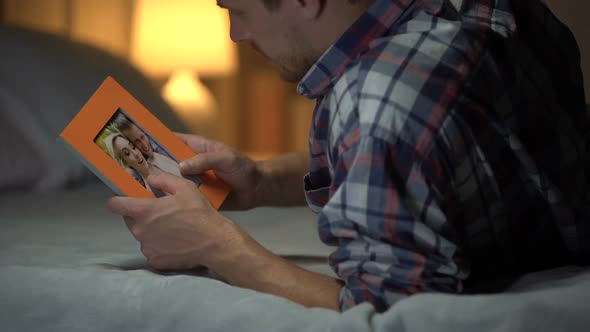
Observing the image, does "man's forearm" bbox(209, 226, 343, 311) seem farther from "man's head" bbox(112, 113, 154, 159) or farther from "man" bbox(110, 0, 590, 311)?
"man's head" bbox(112, 113, 154, 159)

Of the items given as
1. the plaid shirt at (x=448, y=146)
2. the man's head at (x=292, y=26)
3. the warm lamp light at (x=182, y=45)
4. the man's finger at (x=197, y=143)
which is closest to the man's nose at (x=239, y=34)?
the man's head at (x=292, y=26)

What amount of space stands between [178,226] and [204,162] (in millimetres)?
182

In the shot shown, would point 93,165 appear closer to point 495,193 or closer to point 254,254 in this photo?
point 254,254

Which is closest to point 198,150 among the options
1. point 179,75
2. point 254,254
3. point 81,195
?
point 254,254

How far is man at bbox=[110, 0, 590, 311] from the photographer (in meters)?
0.87

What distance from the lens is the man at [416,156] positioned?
866 millimetres

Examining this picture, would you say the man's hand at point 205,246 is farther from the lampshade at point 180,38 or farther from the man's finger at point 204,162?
the lampshade at point 180,38

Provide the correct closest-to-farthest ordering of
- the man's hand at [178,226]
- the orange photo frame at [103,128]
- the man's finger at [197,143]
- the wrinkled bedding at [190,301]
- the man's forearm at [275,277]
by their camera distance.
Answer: the wrinkled bedding at [190,301]
the man's forearm at [275,277]
the man's hand at [178,226]
the orange photo frame at [103,128]
the man's finger at [197,143]

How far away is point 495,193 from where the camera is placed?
0.95 meters

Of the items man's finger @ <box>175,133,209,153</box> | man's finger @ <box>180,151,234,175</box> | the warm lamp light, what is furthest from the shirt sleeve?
the warm lamp light

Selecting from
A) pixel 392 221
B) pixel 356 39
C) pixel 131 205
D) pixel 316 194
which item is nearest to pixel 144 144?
pixel 131 205

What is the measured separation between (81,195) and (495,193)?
1.21 m

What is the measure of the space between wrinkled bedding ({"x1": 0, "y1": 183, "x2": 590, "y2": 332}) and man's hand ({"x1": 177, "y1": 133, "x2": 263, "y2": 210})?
0.29 ft

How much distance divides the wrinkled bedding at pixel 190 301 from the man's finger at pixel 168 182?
0.38ft
